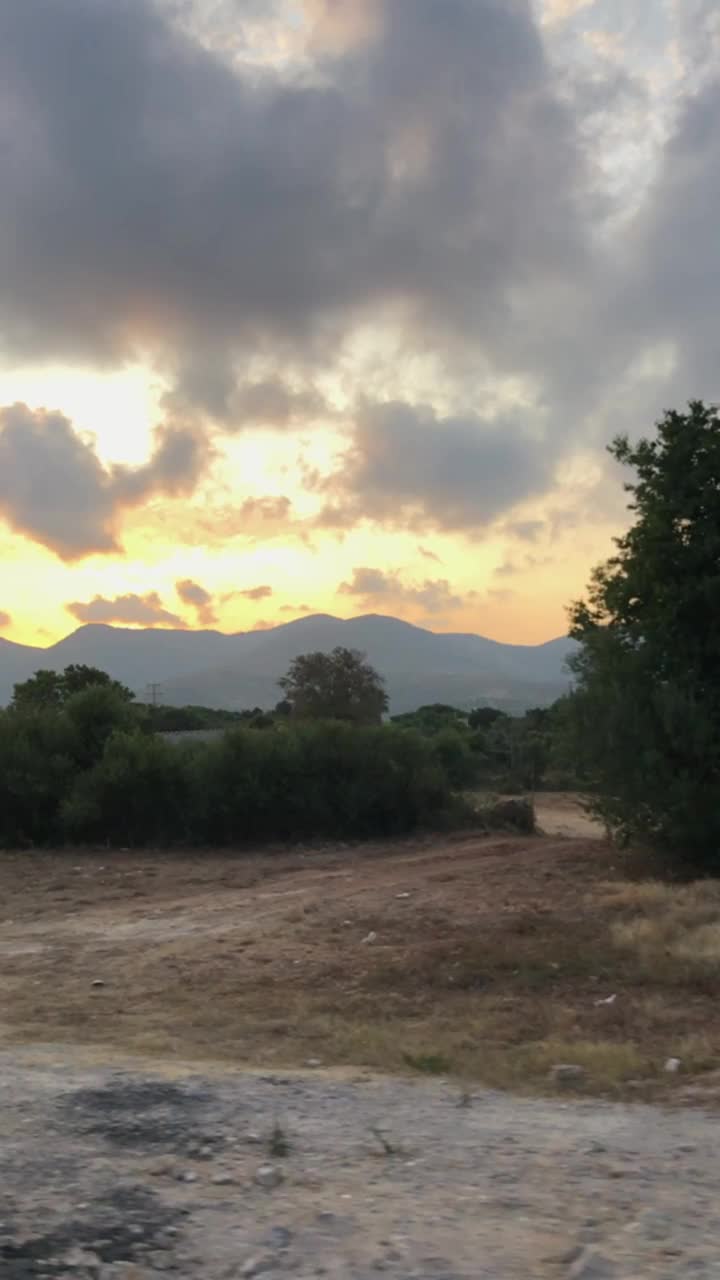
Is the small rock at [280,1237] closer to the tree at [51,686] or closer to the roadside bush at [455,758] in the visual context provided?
the roadside bush at [455,758]

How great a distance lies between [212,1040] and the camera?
7.50m

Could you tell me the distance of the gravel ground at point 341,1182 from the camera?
Answer: 12.7 ft

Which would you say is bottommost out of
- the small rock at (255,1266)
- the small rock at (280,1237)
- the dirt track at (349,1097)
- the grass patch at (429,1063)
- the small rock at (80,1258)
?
the grass patch at (429,1063)

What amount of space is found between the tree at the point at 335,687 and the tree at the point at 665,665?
3081 cm

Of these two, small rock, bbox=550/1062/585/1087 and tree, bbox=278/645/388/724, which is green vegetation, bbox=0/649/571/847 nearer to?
small rock, bbox=550/1062/585/1087

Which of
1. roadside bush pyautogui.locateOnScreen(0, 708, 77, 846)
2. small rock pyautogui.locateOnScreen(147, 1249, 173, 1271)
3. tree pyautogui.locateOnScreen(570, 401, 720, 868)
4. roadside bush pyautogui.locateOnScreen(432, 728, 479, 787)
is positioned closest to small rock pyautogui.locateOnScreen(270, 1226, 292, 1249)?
small rock pyautogui.locateOnScreen(147, 1249, 173, 1271)

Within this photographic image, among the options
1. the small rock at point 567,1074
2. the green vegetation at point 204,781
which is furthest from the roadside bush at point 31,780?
the small rock at point 567,1074

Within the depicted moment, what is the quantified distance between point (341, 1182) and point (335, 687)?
43.7m

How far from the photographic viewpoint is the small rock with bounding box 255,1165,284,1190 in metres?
4.61

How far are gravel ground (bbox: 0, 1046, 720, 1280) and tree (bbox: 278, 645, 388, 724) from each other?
39.1 meters

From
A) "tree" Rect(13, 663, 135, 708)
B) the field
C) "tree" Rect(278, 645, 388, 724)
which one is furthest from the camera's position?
"tree" Rect(278, 645, 388, 724)

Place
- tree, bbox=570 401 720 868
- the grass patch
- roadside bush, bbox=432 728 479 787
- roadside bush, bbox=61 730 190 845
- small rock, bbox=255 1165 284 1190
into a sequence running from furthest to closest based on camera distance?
1. roadside bush, bbox=432 728 479 787
2. roadside bush, bbox=61 730 190 845
3. tree, bbox=570 401 720 868
4. the grass patch
5. small rock, bbox=255 1165 284 1190

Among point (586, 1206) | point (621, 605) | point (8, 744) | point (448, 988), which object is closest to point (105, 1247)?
point (586, 1206)

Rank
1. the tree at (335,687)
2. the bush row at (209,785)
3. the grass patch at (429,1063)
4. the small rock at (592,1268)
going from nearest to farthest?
the small rock at (592,1268) < the grass patch at (429,1063) < the bush row at (209,785) < the tree at (335,687)
